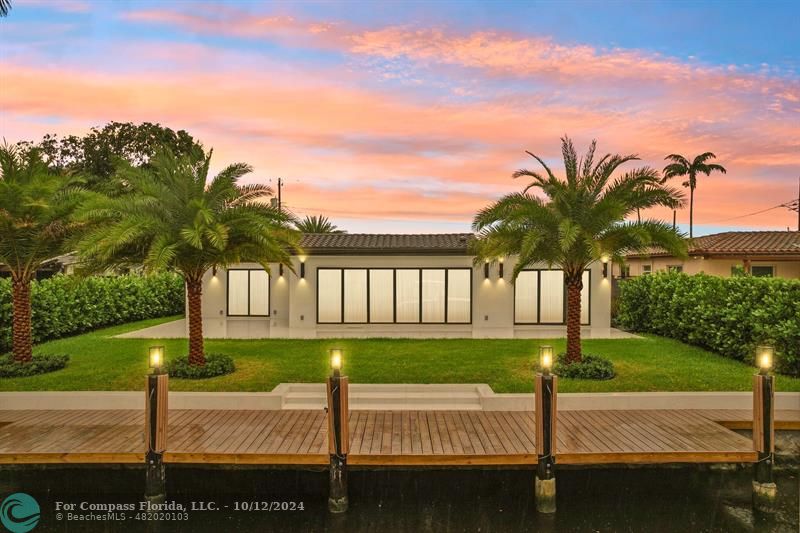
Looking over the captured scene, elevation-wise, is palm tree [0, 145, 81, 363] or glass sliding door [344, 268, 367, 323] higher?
Answer: palm tree [0, 145, 81, 363]

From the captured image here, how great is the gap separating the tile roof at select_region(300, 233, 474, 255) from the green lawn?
3.79 metres

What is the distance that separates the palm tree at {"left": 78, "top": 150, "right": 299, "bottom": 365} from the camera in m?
10.7

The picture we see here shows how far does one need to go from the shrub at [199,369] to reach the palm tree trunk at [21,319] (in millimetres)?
3678

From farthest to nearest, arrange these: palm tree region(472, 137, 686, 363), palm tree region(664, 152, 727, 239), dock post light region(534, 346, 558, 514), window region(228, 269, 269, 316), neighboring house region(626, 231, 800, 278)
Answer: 1. palm tree region(664, 152, 727, 239)
2. neighboring house region(626, 231, 800, 278)
3. window region(228, 269, 269, 316)
4. palm tree region(472, 137, 686, 363)
5. dock post light region(534, 346, 558, 514)

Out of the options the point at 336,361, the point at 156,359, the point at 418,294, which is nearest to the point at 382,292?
the point at 418,294

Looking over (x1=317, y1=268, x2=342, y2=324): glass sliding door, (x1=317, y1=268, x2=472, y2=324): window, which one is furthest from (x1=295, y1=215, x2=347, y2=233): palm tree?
(x1=317, y1=268, x2=472, y2=324): window

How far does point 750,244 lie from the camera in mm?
24531

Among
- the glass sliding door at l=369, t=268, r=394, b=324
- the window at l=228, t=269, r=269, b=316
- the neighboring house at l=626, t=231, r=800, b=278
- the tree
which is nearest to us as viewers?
the glass sliding door at l=369, t=268, r=394, b=324

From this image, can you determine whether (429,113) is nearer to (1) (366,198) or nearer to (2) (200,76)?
(2) (200,76)

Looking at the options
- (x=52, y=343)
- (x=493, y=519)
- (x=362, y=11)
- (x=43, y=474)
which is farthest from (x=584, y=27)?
(x=52, y=343)

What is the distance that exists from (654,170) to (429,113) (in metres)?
10.1

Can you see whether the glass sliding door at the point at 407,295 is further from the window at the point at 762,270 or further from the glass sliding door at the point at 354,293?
the window at the point at 762,270

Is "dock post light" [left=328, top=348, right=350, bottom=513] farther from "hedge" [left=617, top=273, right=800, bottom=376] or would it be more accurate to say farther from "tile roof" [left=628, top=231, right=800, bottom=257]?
"tile roof" [left=628, top=231, right=800, bottom=257]

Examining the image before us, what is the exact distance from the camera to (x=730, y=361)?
13.2 metres
